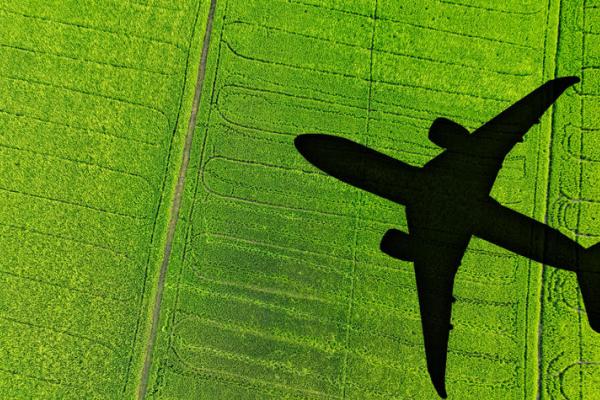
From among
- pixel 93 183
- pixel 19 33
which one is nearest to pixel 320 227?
pixel 93 183

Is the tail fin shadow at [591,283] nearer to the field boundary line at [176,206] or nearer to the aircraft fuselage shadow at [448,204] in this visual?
the aircraft fuselage shadow at [448,204]

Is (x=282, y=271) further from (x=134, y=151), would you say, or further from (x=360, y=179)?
(x=134, y=151)

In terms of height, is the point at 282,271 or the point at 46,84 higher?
the point at 46,84

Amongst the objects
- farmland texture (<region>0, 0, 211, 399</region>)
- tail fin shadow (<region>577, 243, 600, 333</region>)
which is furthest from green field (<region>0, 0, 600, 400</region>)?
tail fin shadow (<region>577, 243, 600, 333</region>)

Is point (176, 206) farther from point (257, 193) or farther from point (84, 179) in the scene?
point (84, 179)

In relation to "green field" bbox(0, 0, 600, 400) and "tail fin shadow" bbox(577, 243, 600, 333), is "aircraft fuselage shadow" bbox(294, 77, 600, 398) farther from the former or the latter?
"green field" bbox(0, 0, 600, 400)
